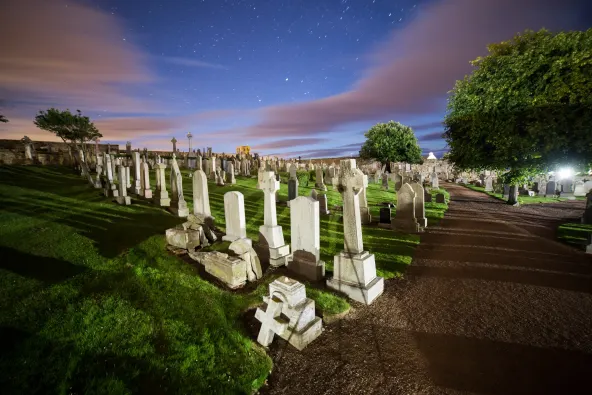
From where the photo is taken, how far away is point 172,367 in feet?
11.3

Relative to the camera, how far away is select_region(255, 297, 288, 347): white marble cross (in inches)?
159

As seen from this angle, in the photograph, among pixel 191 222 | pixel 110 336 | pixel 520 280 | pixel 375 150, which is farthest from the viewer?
pixel 375 150

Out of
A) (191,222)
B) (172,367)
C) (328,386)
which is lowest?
(328,386)

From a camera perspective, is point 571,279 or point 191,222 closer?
point 571,279

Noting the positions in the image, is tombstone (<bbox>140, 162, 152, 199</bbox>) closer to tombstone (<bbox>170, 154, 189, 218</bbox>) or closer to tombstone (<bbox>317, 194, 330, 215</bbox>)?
tombstone (<bbox>170, 154, 189, 218</bbox>)

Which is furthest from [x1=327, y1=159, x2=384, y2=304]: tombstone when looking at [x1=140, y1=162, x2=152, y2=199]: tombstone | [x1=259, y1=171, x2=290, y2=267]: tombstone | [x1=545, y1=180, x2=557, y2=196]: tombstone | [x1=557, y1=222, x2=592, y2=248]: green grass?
[x1=545, y1=180, x2=557, y2=196]: tombstone

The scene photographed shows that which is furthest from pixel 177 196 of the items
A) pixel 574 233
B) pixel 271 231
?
pixel 574 233

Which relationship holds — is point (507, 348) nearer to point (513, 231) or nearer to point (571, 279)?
point (571, 279)

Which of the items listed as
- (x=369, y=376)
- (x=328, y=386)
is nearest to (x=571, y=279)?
(x=369, y=376)

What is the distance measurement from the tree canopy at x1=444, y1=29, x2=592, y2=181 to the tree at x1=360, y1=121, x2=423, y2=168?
31301 mm

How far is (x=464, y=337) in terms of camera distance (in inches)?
174

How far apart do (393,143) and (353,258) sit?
41105 millimetres

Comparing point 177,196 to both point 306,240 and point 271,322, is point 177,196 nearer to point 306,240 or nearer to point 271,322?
point 306,240

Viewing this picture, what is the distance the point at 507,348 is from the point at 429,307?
1391 mm
